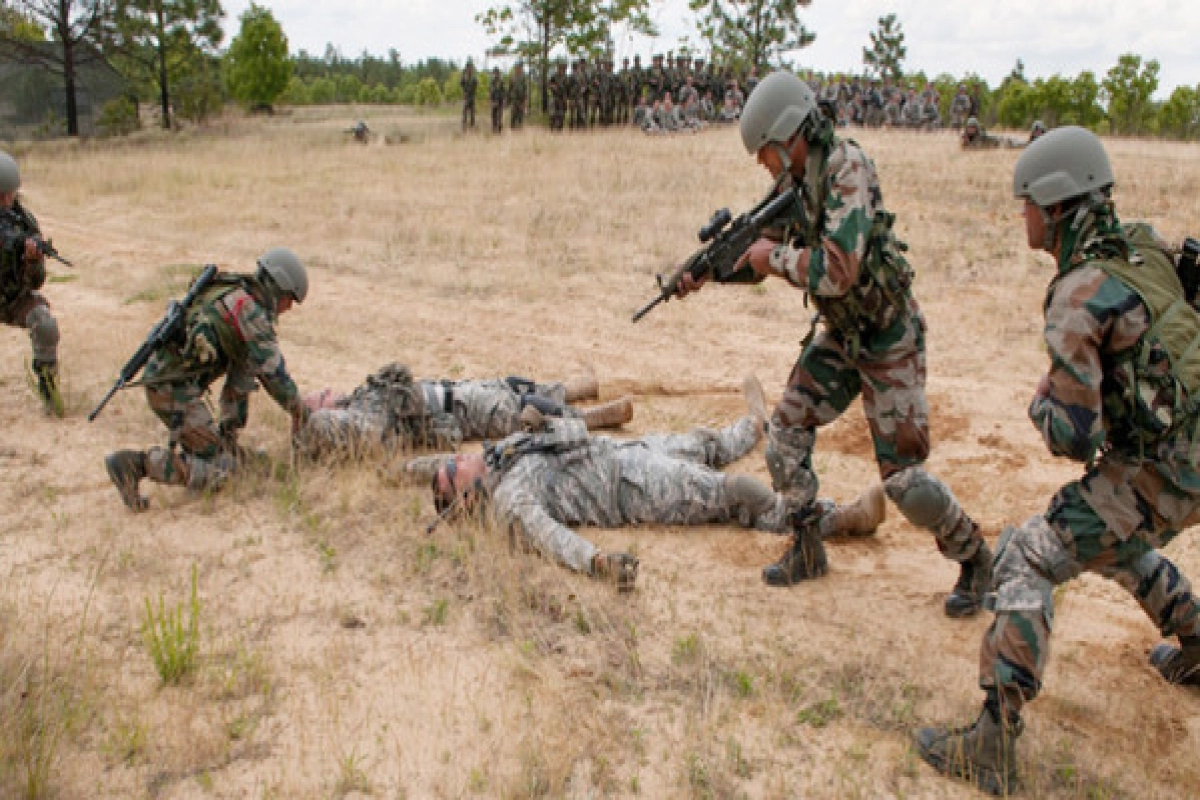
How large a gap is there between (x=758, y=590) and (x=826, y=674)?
2.31 ft

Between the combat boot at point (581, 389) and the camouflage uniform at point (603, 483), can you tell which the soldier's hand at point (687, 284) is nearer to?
the camouflage uniform at point (603, 483)

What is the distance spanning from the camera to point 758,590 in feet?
13.4

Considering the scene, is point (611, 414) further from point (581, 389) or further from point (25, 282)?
point (25, 282)

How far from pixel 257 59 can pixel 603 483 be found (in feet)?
127

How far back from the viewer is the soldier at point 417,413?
17.7 ft

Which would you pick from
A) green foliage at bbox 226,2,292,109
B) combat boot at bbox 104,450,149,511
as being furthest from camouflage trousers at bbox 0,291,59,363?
green foliage at bbox 226,2,292,109

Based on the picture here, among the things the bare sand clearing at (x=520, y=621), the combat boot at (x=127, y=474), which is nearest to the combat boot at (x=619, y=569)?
the bare sand clearing at (x=520, y=621)

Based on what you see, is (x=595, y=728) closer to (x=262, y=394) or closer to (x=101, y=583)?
(x=101, y=583)

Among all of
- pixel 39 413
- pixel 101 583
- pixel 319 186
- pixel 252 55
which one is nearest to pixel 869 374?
pixel 101 583

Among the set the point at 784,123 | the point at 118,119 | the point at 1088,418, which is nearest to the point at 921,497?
the point at 1088,418

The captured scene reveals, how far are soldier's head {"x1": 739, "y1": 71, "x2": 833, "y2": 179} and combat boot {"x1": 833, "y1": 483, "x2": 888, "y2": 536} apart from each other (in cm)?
158

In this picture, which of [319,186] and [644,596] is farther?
[319,186]

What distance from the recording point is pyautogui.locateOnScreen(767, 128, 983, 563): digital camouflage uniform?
351 cm

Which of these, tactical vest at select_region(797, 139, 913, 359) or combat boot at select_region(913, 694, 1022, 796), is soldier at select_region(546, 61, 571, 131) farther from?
combat boot at select_region(913, 694, 1022, 796)
